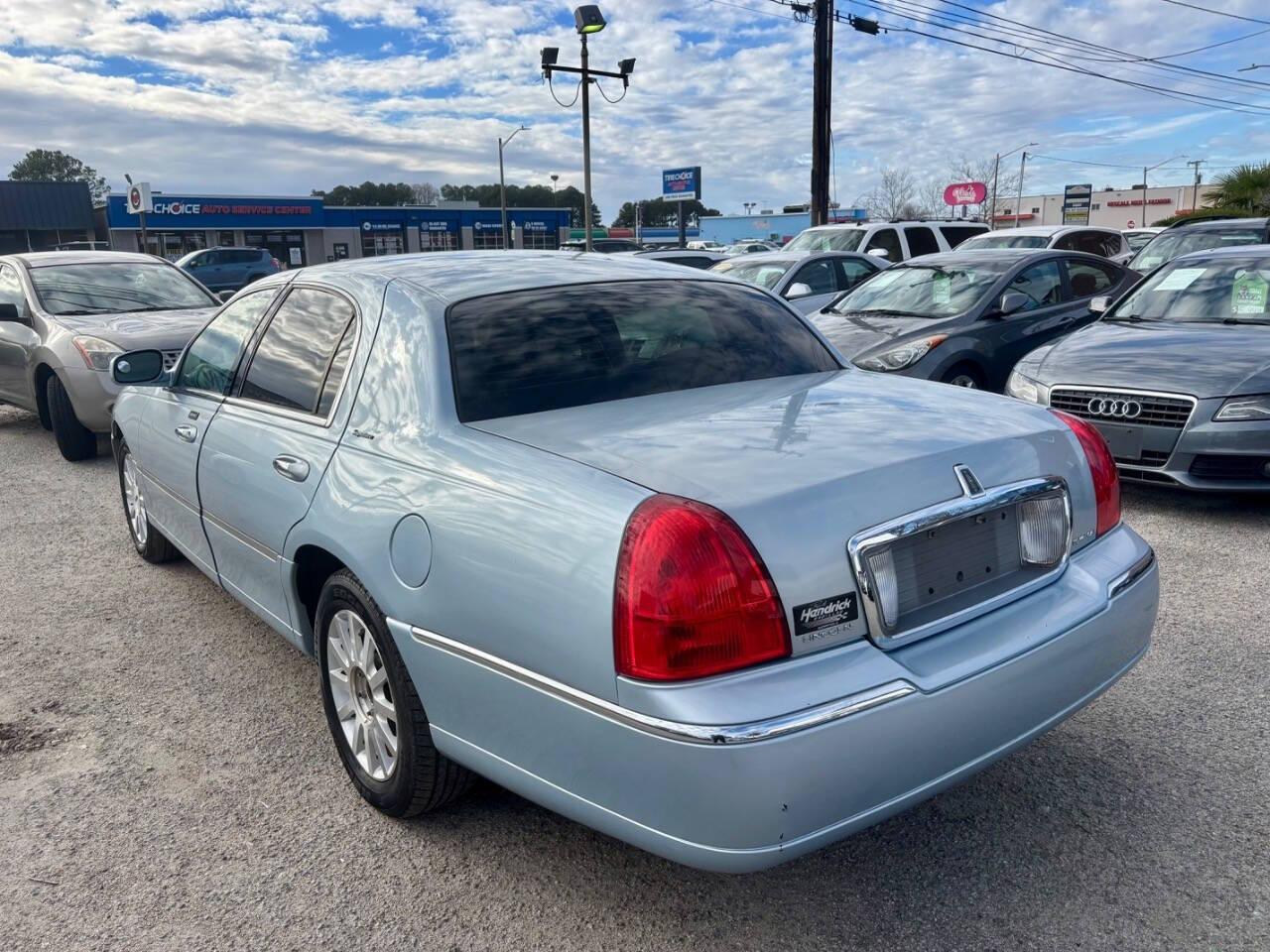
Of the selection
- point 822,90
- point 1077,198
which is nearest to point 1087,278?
point 822,90

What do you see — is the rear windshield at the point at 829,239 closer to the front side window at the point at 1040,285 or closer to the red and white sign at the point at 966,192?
the front side window at the point at 1040,285

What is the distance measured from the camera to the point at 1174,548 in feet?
16.6

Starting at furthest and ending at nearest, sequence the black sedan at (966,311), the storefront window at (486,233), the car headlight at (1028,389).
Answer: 1. the storefront window at (486,233)
2. the black sedan at (966,311)
3. the car headlight at (1028,389)

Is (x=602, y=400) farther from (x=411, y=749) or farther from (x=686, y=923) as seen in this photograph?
(x=686, y=923)

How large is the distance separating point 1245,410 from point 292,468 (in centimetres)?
484

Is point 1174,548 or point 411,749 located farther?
point 1174,548

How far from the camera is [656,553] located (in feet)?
6.54

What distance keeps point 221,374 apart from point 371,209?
5968 centimetres

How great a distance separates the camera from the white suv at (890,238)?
14711 mm

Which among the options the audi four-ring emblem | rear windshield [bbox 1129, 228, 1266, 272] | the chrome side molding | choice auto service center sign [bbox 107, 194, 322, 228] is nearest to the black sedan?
the audi four-ring emblem

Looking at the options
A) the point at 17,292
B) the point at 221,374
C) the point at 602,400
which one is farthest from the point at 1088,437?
the point at 17,292

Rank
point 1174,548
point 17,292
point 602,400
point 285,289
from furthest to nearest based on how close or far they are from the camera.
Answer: point 17,292 < point 1174,548 < point 285,289 < point 602,400

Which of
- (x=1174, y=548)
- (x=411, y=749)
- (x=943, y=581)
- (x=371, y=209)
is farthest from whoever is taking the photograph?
(x=371, y=209)

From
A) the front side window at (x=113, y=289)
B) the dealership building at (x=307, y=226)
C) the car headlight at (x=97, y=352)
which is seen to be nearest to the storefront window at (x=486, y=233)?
the dealership building at (x=307, y=226)
